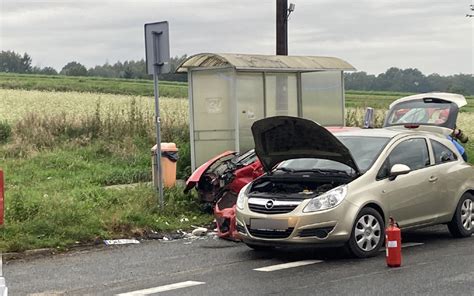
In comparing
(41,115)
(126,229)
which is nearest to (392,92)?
(41,115)

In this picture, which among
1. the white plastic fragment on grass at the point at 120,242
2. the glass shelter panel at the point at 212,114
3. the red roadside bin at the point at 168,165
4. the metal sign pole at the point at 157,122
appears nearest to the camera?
the white plastic fragment on grass at the point at 120,242

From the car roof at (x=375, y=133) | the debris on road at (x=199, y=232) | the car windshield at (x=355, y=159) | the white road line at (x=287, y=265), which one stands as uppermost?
the car roof at (x=375, y=133)

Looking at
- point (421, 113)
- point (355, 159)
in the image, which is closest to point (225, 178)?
point (355, 159)

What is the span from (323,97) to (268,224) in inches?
379

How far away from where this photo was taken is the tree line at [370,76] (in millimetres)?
48062

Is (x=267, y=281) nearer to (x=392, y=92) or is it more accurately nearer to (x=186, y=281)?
(x=186, y=281)

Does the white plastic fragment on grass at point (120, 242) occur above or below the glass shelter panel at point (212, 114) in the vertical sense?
below

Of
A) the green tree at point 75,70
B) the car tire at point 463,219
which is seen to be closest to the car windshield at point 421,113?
the car tire at point 463,219

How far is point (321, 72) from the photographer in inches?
730

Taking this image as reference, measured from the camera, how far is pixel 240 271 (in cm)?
897

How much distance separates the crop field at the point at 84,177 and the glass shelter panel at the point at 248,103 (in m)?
1.63

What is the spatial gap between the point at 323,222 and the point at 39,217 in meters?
4.71

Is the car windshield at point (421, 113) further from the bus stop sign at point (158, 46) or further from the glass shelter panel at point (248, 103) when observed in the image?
the bus stop sign at point (158, 46)

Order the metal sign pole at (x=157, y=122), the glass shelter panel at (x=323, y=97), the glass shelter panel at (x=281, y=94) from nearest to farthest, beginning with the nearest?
the metal sign pole at (x=157, y=122)
the glass shelter panel at (x=281, y=94)
the glass shelter panel at (x=323, y=97)
